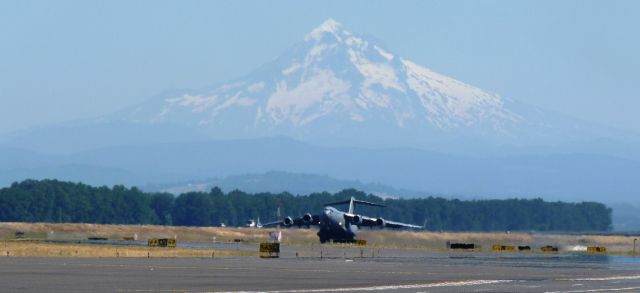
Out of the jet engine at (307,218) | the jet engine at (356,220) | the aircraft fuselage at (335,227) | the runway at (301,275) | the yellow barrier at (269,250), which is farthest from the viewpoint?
the jet engine at (307,218)

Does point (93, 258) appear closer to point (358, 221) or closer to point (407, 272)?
point (407, 272)

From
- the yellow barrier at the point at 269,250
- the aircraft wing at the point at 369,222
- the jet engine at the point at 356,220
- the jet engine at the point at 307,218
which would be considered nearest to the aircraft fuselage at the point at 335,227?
the jet engine at the point at 356,220

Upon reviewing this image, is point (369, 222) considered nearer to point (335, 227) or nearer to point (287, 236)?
point (335, 227)

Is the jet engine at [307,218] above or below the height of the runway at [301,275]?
above

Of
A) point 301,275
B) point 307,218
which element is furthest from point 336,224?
point 301,275

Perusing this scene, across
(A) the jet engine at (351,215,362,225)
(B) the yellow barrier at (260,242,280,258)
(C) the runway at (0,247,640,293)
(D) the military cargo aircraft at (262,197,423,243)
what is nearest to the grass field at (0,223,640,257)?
(D) the military cargo aircraft at (262,197,423,243)

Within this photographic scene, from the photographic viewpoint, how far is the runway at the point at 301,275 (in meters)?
66.9

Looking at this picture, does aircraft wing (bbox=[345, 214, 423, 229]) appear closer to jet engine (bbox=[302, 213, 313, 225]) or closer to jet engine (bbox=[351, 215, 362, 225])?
jet engine (bbox=[351, 215, 362, 225])

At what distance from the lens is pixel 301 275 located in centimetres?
7950

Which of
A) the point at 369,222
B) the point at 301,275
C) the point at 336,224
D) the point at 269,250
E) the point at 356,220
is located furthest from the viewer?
the point at 369,222

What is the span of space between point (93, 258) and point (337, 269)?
57.4 ft

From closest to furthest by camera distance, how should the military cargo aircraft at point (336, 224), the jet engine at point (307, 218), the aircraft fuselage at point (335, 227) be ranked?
the aircraft fuselage at point (335, 227), the military cargo aircraft at point (336, 224), the jet engine at point (307, 218)

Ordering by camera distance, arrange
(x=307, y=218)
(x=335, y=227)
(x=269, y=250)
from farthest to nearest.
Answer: (x=307, y=218) → (x=335, y=227) → (x=269, y=250)

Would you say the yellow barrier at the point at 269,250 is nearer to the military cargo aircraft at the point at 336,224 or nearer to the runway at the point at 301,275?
the runway at the point at 301,275
